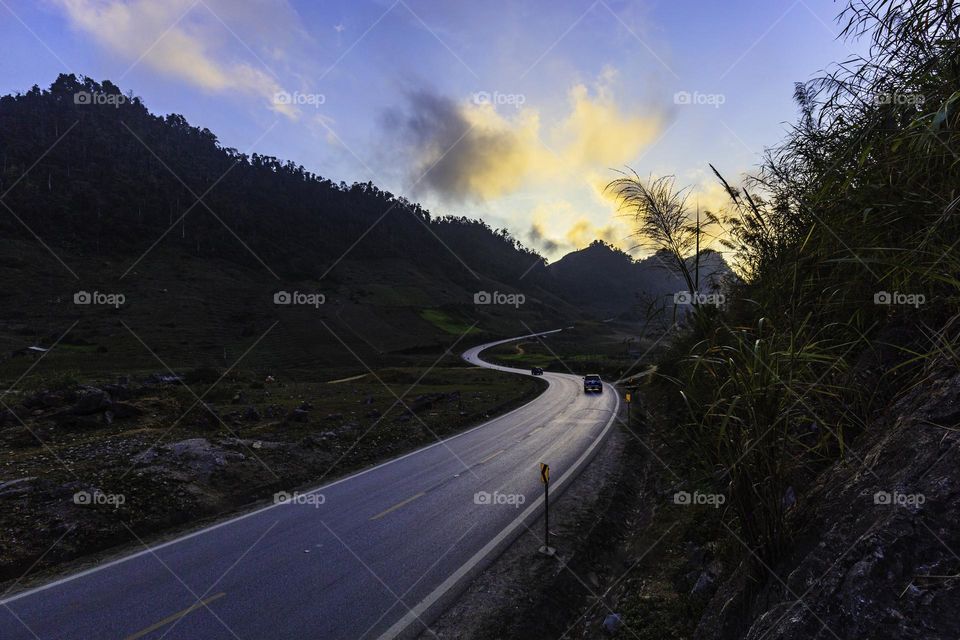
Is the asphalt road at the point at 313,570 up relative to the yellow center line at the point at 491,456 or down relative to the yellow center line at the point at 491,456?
up

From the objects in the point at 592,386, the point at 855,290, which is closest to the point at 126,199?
the point at 592,386

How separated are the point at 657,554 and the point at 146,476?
11.4 metres

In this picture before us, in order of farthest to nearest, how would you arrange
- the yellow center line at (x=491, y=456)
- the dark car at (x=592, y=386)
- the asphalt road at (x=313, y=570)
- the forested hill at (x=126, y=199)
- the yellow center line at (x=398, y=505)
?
the forested hill at (x=126, y=199) → the dark car at (x=592, y=386) → the yellow center line at (x=491, y=456) → the yellow center line at (x=398, y=505) → the asphalt road at (x=313, y=570)

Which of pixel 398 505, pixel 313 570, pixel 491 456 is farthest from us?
pixel 491 456

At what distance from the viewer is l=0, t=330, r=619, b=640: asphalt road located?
5.82m

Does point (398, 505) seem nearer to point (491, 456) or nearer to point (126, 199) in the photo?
point (491, 456)

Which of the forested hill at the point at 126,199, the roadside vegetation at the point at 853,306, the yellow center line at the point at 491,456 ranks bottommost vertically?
the yellow center line at the point at 491,456

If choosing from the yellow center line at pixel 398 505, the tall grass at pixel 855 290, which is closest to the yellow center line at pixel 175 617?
the yellow center line at pixel 398 505

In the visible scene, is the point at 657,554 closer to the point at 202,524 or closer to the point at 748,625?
the point at 748,625

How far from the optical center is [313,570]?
23.8ft

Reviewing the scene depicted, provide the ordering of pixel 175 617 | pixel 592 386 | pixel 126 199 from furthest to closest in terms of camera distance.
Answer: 1. pixel 126 199
2. pixel 592 386
3. pixel 175 617

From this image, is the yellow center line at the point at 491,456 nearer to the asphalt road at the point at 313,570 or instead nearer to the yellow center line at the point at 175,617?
the asphalt road at the point at 313,570

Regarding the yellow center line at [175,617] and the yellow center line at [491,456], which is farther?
the yellow center line at [491,456]

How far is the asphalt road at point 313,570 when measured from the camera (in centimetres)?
582
